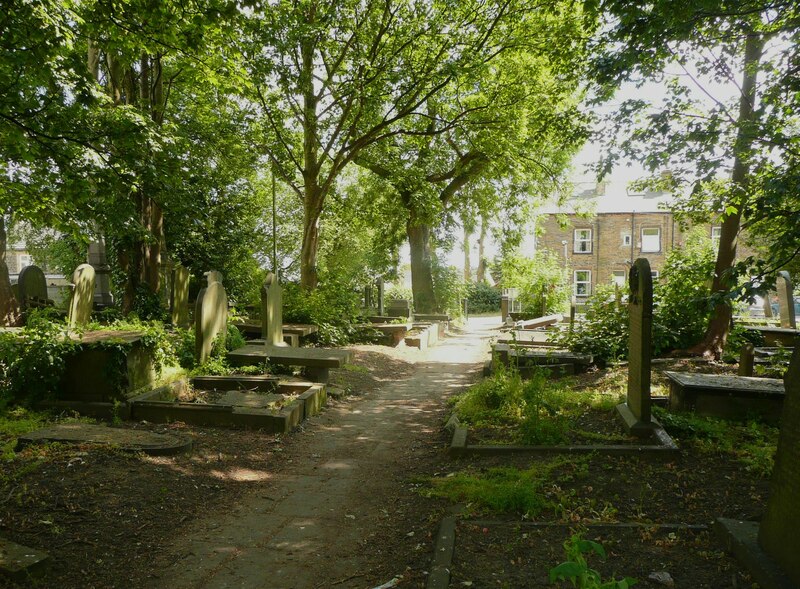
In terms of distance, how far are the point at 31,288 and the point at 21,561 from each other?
15324 mm

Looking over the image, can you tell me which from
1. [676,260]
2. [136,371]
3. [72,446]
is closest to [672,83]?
[676,260]

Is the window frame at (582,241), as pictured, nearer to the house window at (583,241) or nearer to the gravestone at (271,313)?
the house window at (583,241)

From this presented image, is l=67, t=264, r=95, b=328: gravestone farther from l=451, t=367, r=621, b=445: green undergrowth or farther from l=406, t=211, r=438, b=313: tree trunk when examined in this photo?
l=406, t=211, r=438, b=313: tree trunk

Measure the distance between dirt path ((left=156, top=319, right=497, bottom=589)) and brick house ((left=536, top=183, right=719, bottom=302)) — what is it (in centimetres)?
3031

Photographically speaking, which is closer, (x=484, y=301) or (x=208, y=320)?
(x=208, y=320)

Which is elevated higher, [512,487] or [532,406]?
[532,406]

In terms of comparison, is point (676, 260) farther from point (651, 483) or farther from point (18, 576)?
point (18, 576)

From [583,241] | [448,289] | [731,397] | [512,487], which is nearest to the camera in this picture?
[512,487]

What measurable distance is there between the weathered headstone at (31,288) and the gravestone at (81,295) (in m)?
6.29

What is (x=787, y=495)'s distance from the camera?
119 inches

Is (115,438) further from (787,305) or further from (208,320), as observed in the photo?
(787,305)

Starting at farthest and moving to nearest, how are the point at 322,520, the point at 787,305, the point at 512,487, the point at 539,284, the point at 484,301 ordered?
the point at 484,301 < the point at 539,284 < the point at 787,305 < the point at 322,520 < the point at 512,487

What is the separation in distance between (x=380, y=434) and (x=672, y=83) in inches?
295

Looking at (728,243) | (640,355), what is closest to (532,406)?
(640,355)
